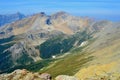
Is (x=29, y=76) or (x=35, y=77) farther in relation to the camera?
(x=29, y=76)

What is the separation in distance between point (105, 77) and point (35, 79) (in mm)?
20983

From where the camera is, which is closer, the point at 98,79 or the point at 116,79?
the point at 98,79

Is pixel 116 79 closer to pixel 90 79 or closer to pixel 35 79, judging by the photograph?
pixel 90 79

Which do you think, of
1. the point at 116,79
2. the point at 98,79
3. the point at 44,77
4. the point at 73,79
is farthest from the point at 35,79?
the point at 116,79

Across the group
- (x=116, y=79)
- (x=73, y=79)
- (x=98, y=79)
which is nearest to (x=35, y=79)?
(x=73, y=79)

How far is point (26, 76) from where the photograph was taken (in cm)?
9538

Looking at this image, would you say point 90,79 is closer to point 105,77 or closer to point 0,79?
point 105,77

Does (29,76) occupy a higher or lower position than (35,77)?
higher

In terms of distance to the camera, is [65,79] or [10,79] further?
[10,79]

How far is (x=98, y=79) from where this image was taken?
302ft

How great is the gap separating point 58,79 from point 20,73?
1281 cm

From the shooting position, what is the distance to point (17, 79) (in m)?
96.8

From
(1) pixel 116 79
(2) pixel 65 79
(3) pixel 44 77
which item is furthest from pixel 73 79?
(1) pixel 116 79

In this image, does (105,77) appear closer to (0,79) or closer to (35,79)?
(35,79)
